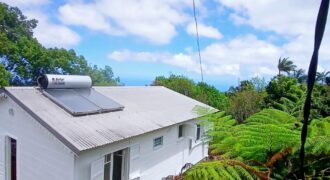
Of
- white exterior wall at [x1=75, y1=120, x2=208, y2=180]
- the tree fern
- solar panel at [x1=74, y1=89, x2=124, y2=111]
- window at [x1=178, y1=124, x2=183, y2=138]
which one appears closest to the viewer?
the tree fern

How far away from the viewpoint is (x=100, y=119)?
9.12 metres

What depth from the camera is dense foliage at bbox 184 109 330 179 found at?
5.24 ft

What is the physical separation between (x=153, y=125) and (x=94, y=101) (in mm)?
2099

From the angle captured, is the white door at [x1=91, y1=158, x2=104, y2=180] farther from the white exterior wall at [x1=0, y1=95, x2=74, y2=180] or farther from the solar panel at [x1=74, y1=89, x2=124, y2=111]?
the solar panel at [x1=74, y1=89, x2=124, y2=111]

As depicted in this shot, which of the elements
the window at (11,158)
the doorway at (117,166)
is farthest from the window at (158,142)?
the window at (11,158)

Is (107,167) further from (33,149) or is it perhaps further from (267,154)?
(267,154)

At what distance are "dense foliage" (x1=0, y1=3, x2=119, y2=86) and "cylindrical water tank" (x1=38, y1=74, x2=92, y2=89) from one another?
14.5 metres

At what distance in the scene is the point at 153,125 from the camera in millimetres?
10711

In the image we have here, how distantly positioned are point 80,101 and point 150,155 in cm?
320

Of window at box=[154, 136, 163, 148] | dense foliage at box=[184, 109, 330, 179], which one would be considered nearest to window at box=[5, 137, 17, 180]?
window at box=[154, 136, 163, 148]

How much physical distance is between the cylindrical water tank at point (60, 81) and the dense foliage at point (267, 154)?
8107 mm

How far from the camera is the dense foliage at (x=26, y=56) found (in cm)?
2361

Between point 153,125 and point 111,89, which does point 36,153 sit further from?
point 111,89

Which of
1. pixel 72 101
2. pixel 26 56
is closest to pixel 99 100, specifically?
pixel 72 101
